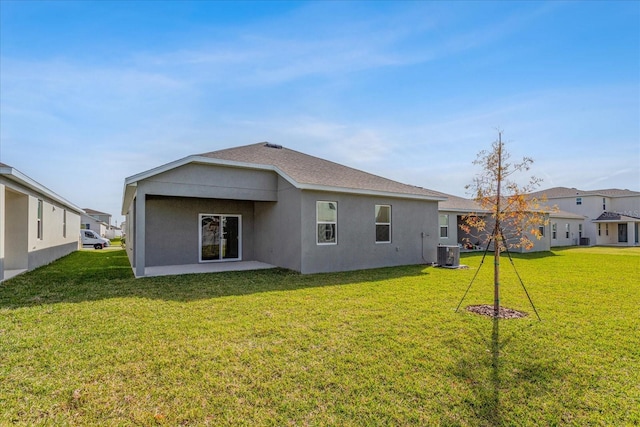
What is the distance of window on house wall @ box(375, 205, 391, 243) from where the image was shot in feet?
41.1

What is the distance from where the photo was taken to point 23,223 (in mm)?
11188

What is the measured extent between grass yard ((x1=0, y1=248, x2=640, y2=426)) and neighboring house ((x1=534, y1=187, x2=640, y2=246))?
27.5 meters

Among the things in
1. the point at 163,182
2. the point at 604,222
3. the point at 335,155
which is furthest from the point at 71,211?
the point at 604,222

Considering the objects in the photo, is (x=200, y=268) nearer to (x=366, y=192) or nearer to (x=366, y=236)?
(x=366, y=236)

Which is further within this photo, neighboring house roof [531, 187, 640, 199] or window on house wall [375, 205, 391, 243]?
neighboring house roof [531, 187, 640, 199]

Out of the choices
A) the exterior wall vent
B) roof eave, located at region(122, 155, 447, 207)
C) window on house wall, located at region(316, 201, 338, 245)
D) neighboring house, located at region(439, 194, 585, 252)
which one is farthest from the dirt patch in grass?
neighboring house, located at region(439, 194, 585, 252)

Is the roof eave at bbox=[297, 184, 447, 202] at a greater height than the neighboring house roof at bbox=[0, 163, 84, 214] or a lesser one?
lesser

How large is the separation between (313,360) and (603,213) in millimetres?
40056

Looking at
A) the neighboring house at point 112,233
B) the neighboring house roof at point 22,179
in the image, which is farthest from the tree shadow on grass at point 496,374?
the neighboring house at point 112,233

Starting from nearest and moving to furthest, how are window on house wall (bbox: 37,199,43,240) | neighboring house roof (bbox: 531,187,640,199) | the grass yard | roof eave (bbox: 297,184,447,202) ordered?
the grass yard, roof eave (bbox: 297,184,447,202), window on house wall (bbox: 37,199,43,240), neighboring house roof (bbox: 531,187,640,199)

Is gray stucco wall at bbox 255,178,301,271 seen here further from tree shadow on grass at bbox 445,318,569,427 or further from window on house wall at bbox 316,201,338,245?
tree shadow on grass at bbox 445,318,569,427

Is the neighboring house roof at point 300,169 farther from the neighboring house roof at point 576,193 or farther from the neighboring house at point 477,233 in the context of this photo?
the neighboring house roof at point 576,193

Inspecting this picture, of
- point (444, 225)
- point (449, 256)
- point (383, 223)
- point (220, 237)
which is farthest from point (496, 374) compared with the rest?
point (444, 225)

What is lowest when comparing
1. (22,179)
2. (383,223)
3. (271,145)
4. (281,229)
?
(281,229)
